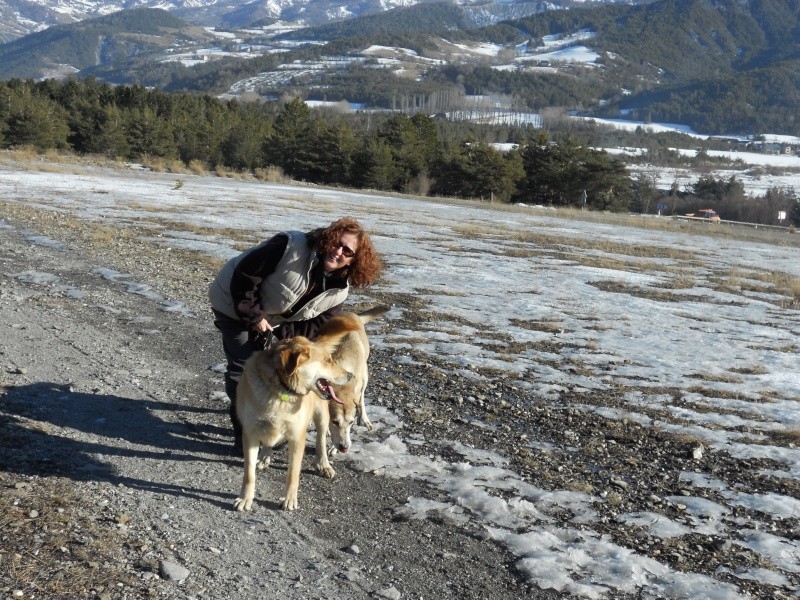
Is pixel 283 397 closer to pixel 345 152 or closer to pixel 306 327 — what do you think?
pixel 306 327

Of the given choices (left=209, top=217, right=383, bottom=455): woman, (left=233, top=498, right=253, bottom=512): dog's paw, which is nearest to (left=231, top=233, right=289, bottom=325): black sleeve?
(left=209, top=217, right=383, bottom=455): woman

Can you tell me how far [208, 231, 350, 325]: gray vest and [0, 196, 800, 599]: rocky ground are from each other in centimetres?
119

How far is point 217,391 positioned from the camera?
7242mm

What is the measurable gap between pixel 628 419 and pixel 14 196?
73.8 feet

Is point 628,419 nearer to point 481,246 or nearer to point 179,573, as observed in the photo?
point 179,573

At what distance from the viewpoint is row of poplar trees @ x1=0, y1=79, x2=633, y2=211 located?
175 feet

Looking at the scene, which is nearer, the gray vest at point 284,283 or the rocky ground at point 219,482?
the rocky ground at point 219,482

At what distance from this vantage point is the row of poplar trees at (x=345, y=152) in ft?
175

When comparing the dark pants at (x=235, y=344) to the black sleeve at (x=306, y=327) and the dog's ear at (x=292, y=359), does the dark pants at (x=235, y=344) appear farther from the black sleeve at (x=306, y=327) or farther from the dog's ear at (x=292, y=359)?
the dog's ear at (x=292, y=359)

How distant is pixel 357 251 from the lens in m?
5.59

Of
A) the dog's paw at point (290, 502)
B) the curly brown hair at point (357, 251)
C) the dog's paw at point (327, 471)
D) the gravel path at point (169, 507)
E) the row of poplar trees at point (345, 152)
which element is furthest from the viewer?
the row of poplar trees at point (345, 152)

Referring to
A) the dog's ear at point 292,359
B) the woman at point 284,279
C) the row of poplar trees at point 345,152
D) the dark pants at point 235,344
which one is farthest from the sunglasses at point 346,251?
the row of poplar trees at point 345,152

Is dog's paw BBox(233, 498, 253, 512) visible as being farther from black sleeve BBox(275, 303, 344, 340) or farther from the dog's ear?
black sleeve BBox(275, 303, 344, 340)

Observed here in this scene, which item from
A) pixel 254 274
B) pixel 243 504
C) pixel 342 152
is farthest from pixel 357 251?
pixel 342 152
